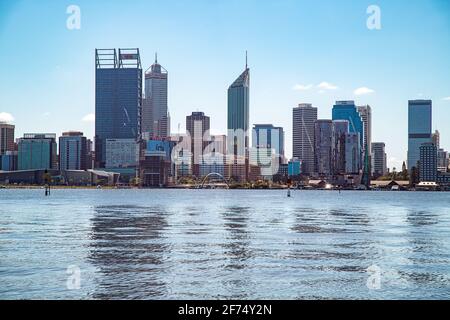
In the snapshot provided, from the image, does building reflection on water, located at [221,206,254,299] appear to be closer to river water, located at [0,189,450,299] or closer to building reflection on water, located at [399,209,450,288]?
river water, located at [0,189,450,299]

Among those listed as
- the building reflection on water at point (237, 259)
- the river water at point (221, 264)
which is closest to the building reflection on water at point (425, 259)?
the river water at point (221, 264)

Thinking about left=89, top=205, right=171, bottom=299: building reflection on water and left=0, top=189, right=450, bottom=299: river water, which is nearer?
left=89, top=205, right=171, bottom=299: building reflection on water

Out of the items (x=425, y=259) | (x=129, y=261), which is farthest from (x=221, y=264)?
(x=425, y=259)

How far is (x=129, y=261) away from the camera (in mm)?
38906

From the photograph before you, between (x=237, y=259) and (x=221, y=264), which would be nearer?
(x=221, y=264)

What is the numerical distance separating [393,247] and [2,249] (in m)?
29.3

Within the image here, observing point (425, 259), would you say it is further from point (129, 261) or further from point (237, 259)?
point (129, 261)

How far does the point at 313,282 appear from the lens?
105 feet

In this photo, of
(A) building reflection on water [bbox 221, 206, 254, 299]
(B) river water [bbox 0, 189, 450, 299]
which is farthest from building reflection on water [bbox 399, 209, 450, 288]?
(A) building reflection on water [bbox 221, 206, 254, 299]

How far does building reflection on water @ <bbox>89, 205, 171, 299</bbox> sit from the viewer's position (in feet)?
96.9

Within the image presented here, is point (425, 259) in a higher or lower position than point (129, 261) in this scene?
lower
